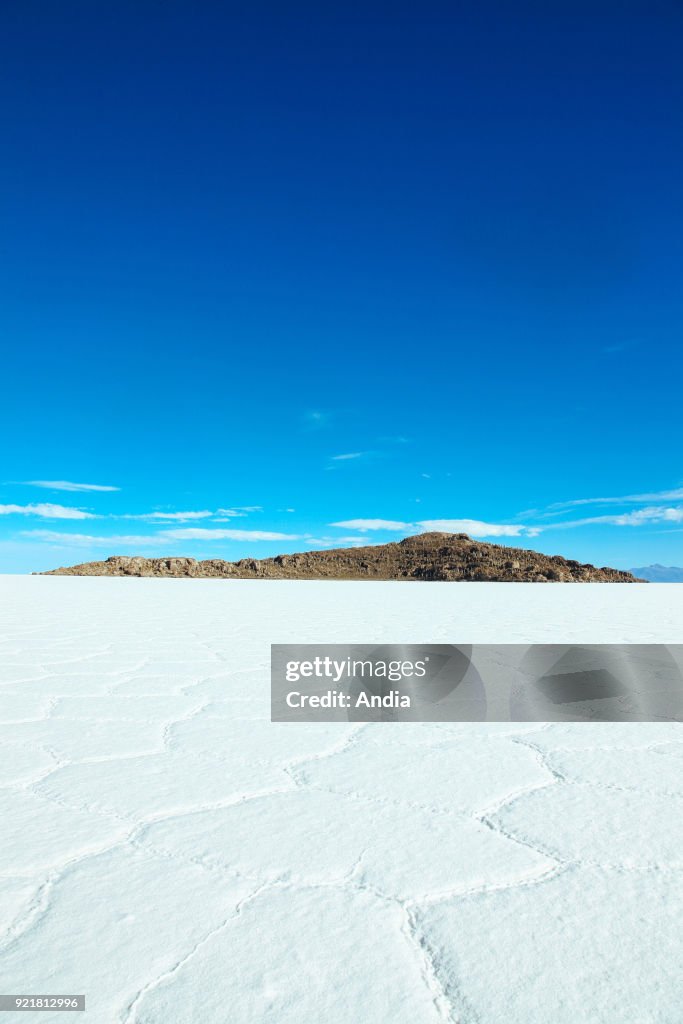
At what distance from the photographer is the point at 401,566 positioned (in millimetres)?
35031

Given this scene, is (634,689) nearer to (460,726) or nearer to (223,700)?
(460,726)

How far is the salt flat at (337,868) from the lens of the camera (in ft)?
2.60

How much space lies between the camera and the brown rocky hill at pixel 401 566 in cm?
2884

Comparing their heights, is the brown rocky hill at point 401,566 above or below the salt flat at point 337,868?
above

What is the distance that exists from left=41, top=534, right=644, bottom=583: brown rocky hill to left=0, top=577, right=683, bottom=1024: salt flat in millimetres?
26399

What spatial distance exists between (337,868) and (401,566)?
112 feet

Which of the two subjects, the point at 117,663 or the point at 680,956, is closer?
the point at 680,956

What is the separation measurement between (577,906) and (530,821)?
1.08ft

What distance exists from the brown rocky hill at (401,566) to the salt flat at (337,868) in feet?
86.6

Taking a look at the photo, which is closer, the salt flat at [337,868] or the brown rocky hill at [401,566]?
the salt flat at [337,868]

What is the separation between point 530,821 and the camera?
4.24ft

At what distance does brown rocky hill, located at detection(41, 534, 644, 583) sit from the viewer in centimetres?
2884

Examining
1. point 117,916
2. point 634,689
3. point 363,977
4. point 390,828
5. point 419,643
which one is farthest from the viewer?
point 419,643

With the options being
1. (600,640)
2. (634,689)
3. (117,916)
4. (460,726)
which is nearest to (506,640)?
(600,640)
